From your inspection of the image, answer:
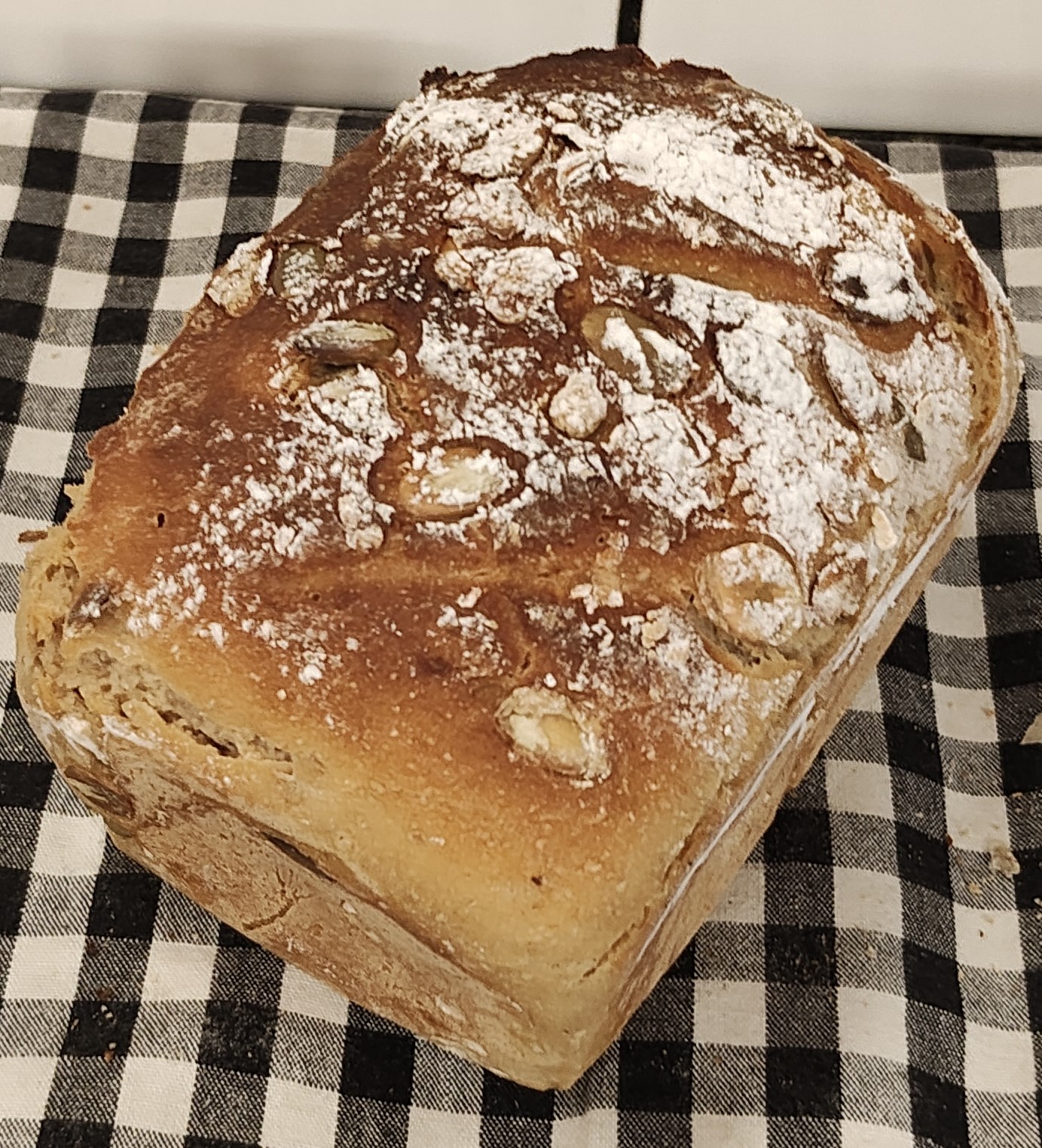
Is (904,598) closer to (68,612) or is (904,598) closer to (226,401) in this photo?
(226,401)

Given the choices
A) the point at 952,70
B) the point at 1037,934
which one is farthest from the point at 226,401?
the point at 952,70

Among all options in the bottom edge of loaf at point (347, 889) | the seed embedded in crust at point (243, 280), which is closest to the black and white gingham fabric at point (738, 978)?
the bottom edge of loaf at point (347, 889)

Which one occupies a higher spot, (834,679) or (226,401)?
(226,401)

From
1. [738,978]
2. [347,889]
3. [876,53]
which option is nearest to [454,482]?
[347,889]

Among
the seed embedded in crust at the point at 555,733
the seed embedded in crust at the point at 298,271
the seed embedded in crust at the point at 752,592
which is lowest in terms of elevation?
the seed embedded in crust at the point at 555,733

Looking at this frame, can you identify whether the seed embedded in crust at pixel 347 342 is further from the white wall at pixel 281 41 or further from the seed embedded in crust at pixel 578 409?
the white wall at pixel 281 41

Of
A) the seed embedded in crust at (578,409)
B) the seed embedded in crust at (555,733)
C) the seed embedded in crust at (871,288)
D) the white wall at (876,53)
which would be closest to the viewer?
the seed embedded in crust at (555,733)
